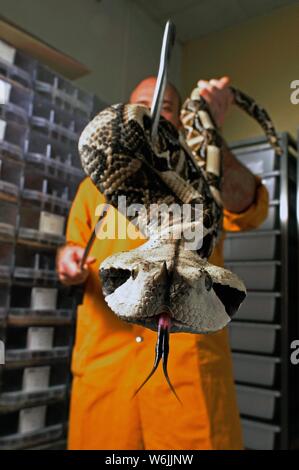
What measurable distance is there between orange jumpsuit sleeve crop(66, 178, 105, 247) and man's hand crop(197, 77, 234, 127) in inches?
7.1

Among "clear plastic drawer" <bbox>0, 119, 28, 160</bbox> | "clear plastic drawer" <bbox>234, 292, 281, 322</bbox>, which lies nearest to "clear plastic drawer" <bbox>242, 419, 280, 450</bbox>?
"clear plastic drawer" <bbox>234, 292, 281, 322</bbox>

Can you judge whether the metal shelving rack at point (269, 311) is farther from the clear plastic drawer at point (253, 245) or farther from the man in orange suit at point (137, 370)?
the man in orange suit at point (137, 370)

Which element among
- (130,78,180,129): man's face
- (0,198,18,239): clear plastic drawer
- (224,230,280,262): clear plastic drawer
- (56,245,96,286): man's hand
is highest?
(130,78,180,129): man's face

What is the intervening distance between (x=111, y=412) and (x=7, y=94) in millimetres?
449

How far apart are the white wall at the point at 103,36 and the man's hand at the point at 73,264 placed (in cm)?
18

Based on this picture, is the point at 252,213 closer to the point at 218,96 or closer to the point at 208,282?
the point at 218,96

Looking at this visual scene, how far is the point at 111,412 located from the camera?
604 mm

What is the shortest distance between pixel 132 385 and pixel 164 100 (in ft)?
1.17

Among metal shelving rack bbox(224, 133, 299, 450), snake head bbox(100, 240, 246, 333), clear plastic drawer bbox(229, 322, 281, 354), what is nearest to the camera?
snake head bbox(100, 240, 246, 333)

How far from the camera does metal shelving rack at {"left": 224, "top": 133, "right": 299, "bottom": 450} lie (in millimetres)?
722

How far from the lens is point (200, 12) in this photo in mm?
421

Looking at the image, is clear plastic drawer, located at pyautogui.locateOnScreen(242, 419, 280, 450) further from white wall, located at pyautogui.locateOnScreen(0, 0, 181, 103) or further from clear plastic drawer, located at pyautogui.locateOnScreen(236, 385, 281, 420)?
white wall, located at pyautogui.locateOnScreen(0, 0, 181, 103)

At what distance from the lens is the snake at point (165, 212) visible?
0.27m

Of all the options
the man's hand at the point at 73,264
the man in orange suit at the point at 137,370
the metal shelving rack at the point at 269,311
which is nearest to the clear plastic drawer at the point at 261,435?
the metal shelving rack at the point at 269,311
